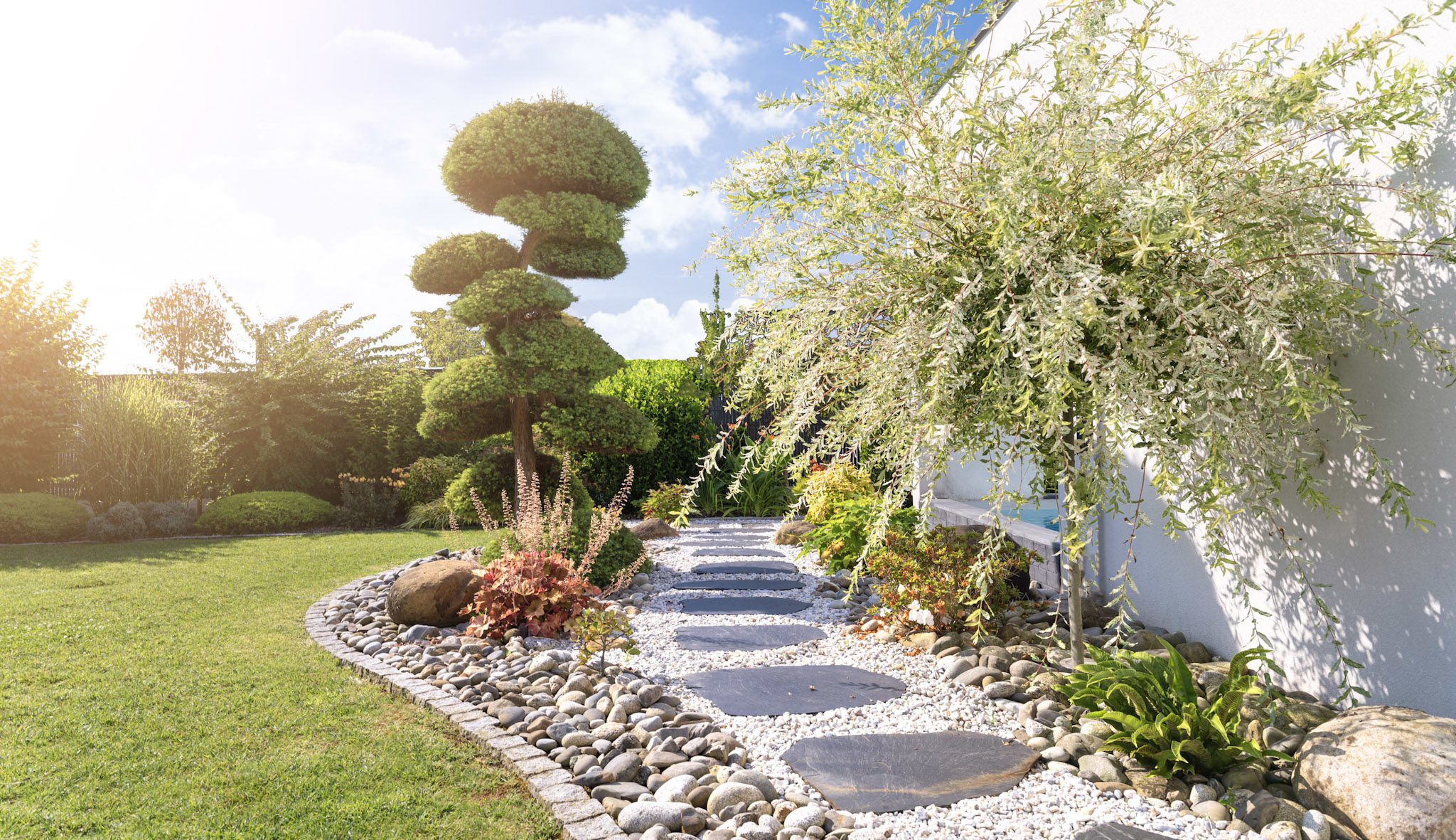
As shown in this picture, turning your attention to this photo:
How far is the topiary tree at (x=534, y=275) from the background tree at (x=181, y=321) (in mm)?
19973

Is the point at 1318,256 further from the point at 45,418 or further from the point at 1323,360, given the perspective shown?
the point at 45,418

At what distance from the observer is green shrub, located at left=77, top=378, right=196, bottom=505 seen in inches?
430

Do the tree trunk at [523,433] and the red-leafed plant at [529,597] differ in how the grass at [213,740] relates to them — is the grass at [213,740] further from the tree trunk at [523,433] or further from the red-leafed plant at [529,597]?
the tree trunk at [523,433]

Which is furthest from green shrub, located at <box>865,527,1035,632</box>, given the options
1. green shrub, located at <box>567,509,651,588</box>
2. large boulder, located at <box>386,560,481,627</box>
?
large boulder, located at <box>386,560,481,627</box>


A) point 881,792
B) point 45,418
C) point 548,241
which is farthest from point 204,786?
point 45,418

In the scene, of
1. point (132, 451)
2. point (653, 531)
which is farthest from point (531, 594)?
point (132, 451)

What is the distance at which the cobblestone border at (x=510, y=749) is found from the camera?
7.80ft

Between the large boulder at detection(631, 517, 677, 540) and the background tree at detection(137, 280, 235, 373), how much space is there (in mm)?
20224

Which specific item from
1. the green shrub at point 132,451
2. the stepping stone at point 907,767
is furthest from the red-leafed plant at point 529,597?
the green shrub at point 132,451

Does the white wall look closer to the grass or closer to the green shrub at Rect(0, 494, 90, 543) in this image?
the grass

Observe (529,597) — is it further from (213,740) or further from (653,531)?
(653,531)

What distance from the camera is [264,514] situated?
1035cm

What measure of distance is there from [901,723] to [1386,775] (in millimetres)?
1489

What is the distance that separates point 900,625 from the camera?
14.2 ft
